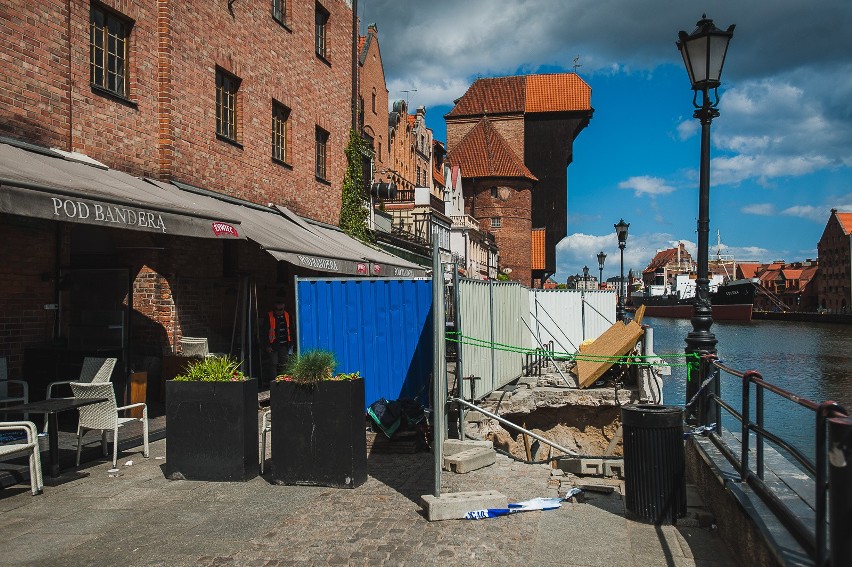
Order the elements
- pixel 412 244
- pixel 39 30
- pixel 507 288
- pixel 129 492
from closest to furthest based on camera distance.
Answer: pixel 129 492, pixel 39 30, pixel 507 288, pixel 412 244

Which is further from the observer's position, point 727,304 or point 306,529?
point 727,304

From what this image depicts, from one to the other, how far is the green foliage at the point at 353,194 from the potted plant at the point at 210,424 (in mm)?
13731

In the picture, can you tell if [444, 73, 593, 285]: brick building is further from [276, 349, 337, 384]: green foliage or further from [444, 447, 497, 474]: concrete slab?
[276, 349, 337, 384]: green foliage

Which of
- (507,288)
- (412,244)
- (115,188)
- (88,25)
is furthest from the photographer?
(412,244)

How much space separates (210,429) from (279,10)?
1270 cm

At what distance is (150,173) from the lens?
12109 mm

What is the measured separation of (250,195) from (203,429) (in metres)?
9.03

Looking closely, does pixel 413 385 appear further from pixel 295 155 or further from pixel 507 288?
pixel 295 155

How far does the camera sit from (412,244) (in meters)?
28.8

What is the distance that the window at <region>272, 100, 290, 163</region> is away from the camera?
1688 centimetres

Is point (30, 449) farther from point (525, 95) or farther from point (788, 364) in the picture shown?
point (525, 95)

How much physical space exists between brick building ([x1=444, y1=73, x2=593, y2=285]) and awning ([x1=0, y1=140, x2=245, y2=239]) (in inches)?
2115

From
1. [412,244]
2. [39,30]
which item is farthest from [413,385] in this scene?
[412,244]

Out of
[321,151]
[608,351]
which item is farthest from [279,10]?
[608,351]
